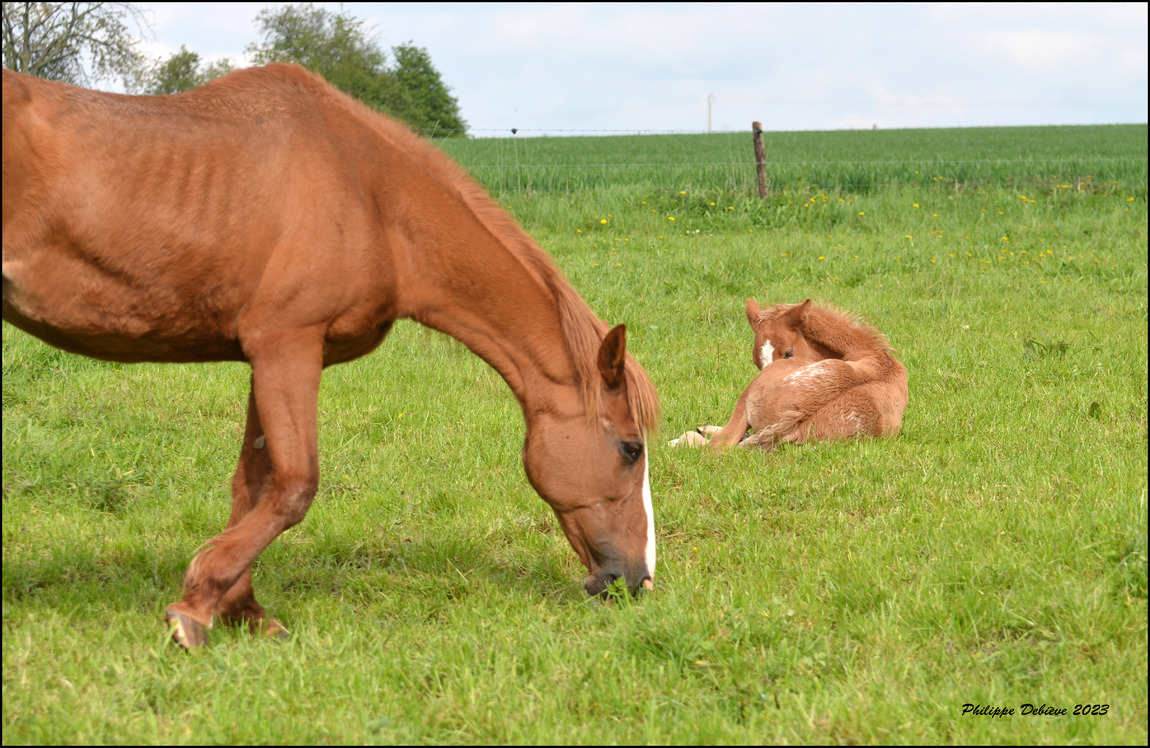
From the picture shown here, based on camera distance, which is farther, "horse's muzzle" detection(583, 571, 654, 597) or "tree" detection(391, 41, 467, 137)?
"tree" detection(391, 41, 467, 137)

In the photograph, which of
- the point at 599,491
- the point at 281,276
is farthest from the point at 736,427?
the point at 281,276

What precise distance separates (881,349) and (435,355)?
11.4ft

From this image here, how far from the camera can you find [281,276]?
3.27 metres

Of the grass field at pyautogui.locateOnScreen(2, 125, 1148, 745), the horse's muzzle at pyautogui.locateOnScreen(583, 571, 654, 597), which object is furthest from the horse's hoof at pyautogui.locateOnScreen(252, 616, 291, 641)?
the horse's muzzle at pyautogui.locateOnScreen(583, 571, 654, 597)

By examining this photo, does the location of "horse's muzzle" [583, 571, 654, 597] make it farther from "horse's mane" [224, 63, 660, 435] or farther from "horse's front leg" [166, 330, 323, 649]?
"horse's front leg" [166, 330, 323, 649]

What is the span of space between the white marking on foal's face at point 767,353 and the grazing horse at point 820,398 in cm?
6

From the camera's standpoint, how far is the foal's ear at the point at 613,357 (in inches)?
140

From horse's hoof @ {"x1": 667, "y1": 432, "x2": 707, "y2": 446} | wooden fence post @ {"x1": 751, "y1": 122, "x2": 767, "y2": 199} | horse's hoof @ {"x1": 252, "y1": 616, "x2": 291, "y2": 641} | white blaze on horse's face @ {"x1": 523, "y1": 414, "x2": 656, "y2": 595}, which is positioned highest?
wooden fence post @ {"x1": 751, "y1": 122, "x2": 767, "y2": 199}

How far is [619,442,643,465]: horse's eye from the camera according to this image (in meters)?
3.79

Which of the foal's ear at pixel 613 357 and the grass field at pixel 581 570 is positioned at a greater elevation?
the foal's ear at pixel 613 357

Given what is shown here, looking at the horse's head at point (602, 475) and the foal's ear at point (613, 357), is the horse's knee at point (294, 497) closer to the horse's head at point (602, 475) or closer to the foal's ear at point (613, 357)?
the horse's head at point (602, 475)

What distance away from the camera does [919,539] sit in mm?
4316

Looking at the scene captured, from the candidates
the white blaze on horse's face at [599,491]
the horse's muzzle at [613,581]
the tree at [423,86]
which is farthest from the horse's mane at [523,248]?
the tree at [423,86]

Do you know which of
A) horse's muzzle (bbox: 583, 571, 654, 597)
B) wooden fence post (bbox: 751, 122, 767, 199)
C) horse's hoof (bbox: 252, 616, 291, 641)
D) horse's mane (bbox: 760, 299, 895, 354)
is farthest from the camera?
wooden fence post (bbox: 751, 122, 767, 199)
